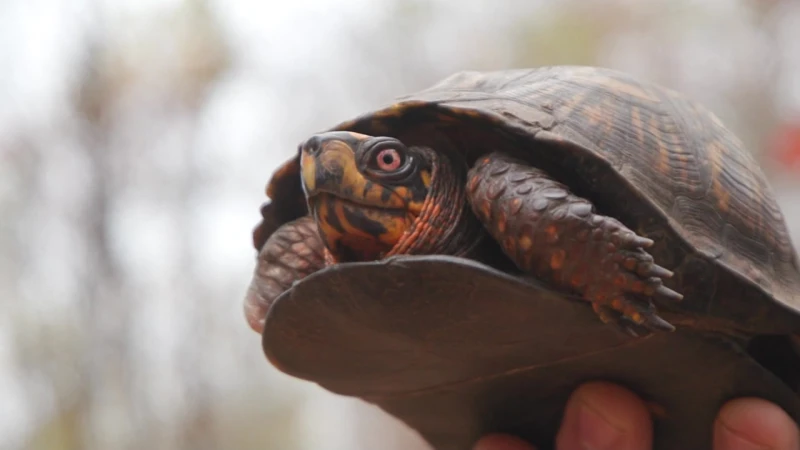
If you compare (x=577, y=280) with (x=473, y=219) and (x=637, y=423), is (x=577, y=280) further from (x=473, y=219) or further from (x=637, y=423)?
(x=637, y=423)

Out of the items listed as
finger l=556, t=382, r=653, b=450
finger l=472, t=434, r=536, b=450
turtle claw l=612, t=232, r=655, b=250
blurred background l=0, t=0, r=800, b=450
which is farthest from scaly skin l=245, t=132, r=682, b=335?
blurred background l=0, t=0, r=800, b=450

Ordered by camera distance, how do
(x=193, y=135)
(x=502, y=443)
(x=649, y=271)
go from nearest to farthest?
1. (x=649, y=271)
2. (x=502, y=443)
3. (x=193, y=135)

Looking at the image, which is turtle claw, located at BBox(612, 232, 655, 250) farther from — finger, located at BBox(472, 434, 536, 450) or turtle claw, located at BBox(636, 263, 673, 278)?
finger, located at BBox(472, 434, 536, 450)

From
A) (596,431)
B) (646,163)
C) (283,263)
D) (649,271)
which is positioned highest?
(646,163)

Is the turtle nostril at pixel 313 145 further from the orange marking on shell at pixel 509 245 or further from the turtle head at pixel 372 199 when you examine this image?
the orange marking on shell at pixel 509 245

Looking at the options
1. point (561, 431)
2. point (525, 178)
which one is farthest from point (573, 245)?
point (561, 431)

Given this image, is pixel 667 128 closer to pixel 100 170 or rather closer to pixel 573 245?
pixel 573 245

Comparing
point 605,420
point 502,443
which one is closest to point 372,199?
point 605,420

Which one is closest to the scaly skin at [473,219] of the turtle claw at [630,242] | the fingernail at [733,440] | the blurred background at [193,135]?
the turtle claw at [630,242]
